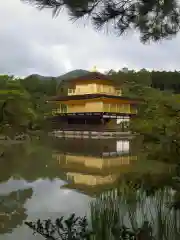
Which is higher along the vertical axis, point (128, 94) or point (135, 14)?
point (128, 94)

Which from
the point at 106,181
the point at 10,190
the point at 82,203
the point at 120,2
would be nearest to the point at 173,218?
the point at 120,2

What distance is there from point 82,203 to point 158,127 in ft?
7.70

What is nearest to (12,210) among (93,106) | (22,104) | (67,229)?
(67,229)

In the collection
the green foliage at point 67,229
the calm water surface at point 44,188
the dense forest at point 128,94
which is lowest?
the calm water surface at point 44,188

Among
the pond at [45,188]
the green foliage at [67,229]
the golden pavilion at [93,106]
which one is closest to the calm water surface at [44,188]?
the pond at [45,188]

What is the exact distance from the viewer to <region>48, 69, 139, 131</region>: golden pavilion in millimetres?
22266

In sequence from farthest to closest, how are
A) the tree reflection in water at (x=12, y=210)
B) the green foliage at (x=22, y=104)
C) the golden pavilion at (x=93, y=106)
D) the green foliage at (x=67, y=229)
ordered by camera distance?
the golden pavilion at (x=93, y=106) < the green foliage at (x=22, y=104) < the tree reflection in water at (x=12, y=210) < the green foliage at (x=67, y=229)

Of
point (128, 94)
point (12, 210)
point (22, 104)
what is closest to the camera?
point (12, 210)

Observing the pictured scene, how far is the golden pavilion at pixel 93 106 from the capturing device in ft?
73.0

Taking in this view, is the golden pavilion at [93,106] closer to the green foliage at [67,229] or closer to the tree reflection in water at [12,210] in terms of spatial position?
the tree reflection in water at [12,210]

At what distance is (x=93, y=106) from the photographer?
22594mm

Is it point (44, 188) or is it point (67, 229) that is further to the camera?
point (44, 188)

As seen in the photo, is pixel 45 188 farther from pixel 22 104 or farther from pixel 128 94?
pixel 128 94

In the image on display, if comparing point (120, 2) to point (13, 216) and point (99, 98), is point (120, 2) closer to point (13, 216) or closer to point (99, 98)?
point (13, 216)
